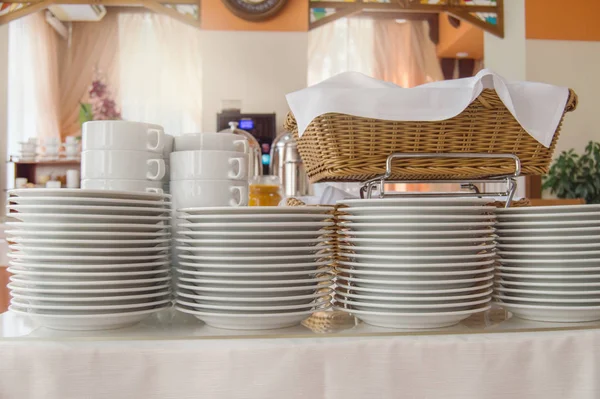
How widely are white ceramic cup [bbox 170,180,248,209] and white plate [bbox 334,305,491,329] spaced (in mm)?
265

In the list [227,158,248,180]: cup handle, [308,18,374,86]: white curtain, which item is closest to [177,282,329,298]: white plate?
[227,158,248,180]: cup handle

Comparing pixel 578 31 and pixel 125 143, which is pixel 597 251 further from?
pixel 578 31

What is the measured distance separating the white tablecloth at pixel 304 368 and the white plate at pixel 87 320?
0.13 ft

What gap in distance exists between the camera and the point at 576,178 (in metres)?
4.24

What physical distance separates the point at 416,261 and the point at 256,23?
4.42 metres

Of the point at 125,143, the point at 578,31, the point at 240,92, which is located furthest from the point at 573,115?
the point at 125,143

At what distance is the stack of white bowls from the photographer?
2.88ft

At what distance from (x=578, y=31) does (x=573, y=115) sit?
0.68m

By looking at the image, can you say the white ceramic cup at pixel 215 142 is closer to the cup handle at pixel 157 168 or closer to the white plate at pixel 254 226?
the cup handle at pixel 157 168

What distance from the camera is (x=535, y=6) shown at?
15.3 ft

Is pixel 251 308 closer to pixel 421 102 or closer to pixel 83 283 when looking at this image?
pixel 83 283

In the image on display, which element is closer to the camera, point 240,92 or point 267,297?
point 267,297

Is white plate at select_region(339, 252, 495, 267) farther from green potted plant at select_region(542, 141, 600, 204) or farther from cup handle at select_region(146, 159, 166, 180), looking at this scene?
green potted plant at select_region(542, 141, 600, 204)

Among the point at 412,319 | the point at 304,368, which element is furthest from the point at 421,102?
the point at 304,368
